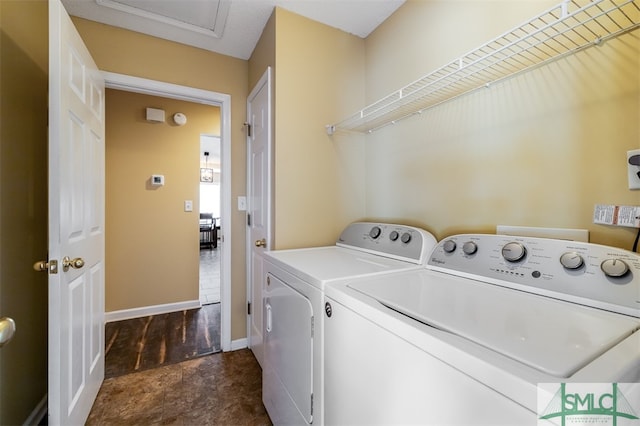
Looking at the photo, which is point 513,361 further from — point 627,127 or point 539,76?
point 539,76

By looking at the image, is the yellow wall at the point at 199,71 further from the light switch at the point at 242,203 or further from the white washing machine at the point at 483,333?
the white washing machine at the point at 483,333

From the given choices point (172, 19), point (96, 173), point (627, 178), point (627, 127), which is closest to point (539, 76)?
point (627, 127)

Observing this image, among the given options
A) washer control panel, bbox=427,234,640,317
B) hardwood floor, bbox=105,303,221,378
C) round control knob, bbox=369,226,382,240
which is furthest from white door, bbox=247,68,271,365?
washer control panel, bbox=427,234,640,317

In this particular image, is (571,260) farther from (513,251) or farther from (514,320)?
(514,320)

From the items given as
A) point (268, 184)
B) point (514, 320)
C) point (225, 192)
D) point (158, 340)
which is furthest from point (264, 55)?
point (158, 340)

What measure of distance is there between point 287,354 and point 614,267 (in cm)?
113

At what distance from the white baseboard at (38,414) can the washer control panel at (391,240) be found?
Answer: 182 cm

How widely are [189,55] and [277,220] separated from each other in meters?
1.54

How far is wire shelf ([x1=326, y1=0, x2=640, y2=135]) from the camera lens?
32.3 inches

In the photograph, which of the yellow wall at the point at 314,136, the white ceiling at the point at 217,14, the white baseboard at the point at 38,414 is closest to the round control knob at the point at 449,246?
the yellow wall at the point at 314,136

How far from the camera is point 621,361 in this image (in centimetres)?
46

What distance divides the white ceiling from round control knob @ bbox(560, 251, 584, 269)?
5.42 ft

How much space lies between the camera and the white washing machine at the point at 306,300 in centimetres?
100

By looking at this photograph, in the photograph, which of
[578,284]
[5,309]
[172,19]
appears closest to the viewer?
[578,284]
